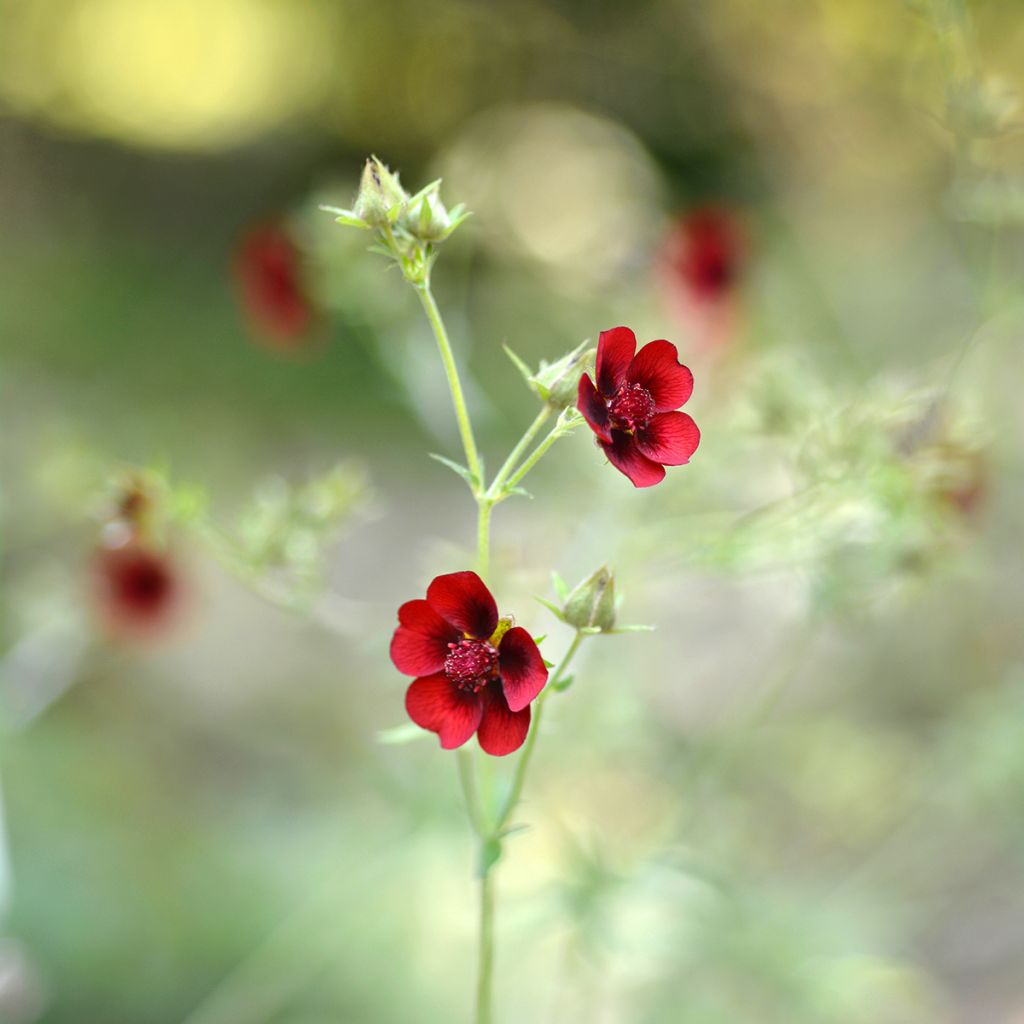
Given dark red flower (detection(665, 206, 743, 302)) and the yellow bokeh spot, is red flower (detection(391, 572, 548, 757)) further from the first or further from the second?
the yellow bokeh spot

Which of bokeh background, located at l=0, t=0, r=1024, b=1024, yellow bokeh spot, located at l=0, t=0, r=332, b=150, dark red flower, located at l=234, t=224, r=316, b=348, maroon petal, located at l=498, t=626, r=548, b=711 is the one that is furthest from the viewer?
yellow bokeh spot, located at l=0, t=0, r=332, b=150

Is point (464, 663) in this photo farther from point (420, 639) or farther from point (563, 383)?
point (563, 383)

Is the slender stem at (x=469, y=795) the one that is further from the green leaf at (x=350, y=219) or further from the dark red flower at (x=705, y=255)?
the dark red flower at (x=705, y=255)

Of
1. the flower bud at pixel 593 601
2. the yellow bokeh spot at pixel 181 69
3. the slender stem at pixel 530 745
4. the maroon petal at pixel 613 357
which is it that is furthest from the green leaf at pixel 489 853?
the yellow bokeh spot at pixel 181 69

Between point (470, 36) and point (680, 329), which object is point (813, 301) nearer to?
point (680, 329)

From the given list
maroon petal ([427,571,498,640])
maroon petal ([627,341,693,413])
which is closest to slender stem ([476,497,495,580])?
maroon petal ([427,571,498,640])

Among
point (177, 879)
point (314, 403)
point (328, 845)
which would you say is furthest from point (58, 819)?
point (314, 403)

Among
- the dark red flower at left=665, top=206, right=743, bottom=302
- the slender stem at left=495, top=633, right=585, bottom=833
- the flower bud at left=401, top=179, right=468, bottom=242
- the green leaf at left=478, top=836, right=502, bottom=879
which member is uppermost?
the dark red flower at left=665, top=206, right=743, bottom=302
